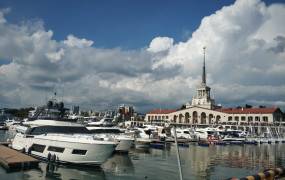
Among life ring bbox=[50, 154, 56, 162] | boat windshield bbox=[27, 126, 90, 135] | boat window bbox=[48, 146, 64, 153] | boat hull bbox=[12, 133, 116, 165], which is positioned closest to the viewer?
boat hull bbox=[12, 133, 116, 165]

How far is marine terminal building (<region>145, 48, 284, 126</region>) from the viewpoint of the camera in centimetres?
15438

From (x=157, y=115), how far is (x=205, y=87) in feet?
112

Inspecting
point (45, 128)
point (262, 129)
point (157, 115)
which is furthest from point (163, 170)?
point (157, 115)

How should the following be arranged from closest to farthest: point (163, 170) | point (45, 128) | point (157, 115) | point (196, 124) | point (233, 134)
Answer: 1. point (163, 170)
2. point (45, 128)
3. point (233, 134)
4. point (196, 124)
5. point (157, 115)

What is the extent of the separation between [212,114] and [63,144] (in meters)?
142

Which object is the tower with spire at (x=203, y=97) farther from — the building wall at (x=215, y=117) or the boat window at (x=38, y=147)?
the boat window at (x=38, y=147)

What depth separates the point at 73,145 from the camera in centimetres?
3319

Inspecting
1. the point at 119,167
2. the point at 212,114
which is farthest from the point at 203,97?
the point at 119,167

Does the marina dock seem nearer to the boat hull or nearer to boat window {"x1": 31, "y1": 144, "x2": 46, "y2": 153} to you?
boat window {"x1": 31, "y1": 144, "x2": 46, "y2": 153}

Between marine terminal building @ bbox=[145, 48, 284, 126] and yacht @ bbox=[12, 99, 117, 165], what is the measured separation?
342 ft

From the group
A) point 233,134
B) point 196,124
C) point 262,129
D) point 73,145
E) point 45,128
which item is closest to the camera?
point 73,145

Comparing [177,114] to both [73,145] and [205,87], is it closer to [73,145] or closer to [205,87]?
[205,87]

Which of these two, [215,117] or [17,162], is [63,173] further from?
[215,117]

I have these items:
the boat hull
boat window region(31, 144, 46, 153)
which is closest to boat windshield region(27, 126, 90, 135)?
boat window region(31, 144, 46, 153)
